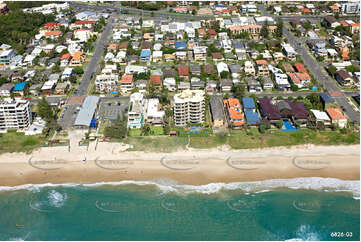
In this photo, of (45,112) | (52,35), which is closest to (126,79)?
(45,112)

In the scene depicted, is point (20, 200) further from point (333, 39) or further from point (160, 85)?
point (333, 39)

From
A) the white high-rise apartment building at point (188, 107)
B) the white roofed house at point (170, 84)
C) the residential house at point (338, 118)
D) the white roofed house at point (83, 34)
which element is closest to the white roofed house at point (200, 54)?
the white roofed house at point (170, 84)

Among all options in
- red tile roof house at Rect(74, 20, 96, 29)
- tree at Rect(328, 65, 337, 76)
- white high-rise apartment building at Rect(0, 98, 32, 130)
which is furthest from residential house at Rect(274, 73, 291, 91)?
red tile roof house at Rect(74, 20, 96, 29)

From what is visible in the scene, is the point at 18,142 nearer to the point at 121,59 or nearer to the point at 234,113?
the point at 121,59

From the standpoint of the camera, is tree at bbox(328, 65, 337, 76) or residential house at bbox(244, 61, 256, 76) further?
residential house at bbox(244, 61, 256, 76)

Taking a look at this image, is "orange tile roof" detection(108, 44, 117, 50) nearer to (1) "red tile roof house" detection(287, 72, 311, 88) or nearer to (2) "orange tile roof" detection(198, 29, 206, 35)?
(2) "orange tile roof" detection(198, 29, 206, 35)

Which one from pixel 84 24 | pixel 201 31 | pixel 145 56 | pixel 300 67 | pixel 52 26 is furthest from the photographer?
pixel 84 24
